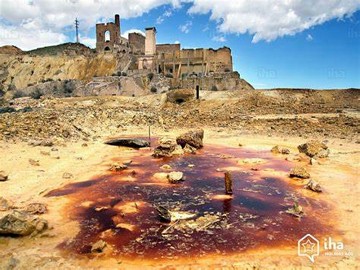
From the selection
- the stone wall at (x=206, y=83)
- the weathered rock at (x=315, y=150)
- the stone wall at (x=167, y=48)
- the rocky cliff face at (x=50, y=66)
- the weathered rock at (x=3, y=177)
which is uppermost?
the stone wall at (x=167, y=48)

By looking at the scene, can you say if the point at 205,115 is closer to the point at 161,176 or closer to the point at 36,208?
the point at 161,176

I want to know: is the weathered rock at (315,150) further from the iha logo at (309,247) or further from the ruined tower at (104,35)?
the ruined tower at (104,35)

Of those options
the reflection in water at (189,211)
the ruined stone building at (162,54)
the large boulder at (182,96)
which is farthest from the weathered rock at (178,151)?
the ruined stone building at (162,54)

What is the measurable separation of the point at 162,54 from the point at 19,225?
111 ft

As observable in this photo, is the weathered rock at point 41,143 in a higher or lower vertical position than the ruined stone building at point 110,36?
lower

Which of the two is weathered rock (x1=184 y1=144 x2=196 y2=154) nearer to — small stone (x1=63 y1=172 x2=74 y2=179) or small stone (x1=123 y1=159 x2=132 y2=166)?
small stone (x1=123 y1=159 x2=132 y2=166)

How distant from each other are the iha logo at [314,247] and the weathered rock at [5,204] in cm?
543

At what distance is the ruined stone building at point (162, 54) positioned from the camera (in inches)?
1438

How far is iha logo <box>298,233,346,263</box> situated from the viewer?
16.1 ft

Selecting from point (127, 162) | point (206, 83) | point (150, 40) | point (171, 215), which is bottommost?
point (171, 215)

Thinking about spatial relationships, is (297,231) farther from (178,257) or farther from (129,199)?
(129,199)

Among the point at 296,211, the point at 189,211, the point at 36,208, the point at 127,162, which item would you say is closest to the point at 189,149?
the point at 127,162

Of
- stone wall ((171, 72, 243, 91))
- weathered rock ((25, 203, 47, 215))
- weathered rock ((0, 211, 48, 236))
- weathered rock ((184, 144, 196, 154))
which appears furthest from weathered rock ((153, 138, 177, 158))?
stone wall ((171, 72, 243, 91))

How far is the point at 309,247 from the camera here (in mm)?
5164
